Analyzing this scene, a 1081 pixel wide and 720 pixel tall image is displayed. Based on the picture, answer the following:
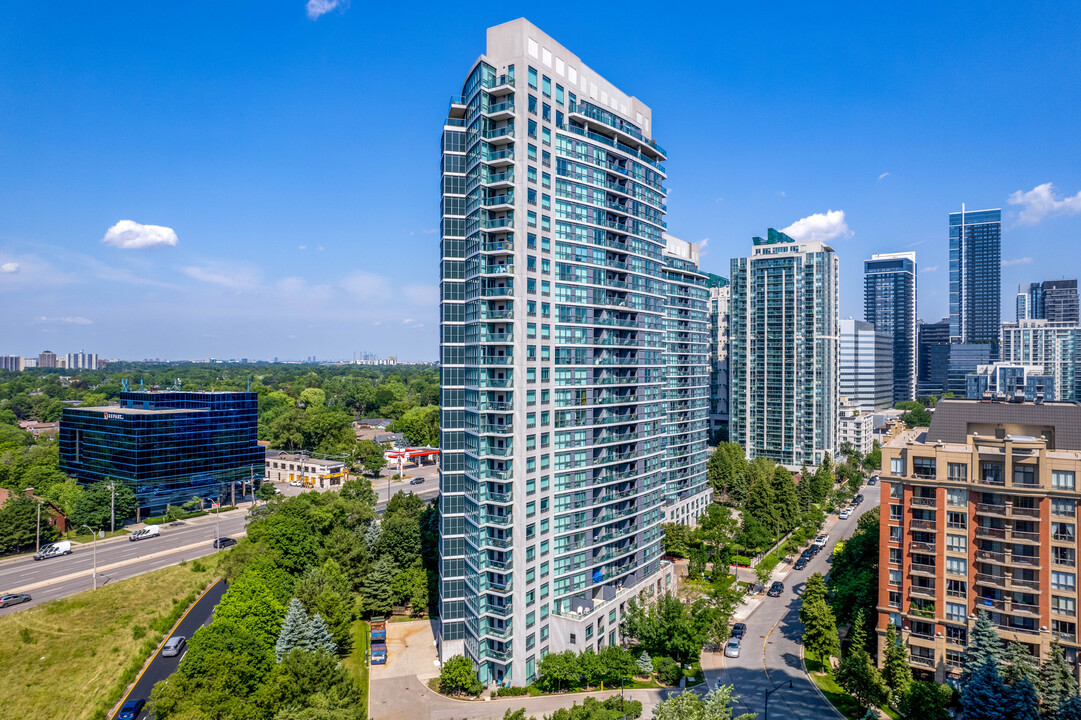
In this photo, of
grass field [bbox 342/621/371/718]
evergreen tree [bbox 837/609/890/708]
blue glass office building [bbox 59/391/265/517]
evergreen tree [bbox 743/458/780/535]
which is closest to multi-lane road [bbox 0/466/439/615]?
blue glass office building [bbox 59/391/265/517]

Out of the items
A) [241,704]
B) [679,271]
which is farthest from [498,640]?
[679,271]

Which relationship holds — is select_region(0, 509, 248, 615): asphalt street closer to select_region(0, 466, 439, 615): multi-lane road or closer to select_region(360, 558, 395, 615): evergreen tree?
select_region(0, 466, 439, 615): multi-lane road

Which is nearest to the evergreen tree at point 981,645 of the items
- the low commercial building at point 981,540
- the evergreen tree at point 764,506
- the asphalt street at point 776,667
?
the low commercial building at point 981,540

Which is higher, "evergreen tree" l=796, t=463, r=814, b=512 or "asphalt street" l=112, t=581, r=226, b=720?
"evergreen tree" l=796, t=463, r=814, b=512

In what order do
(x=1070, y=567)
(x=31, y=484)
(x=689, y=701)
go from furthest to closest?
(x=31, y=484), (x=1070, y=567), (x=689, y=701)

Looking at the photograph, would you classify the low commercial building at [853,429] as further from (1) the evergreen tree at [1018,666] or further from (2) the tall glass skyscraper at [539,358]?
(1) the evergreen tree at [1018,666]

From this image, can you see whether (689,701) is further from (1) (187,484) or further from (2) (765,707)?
(1) (187,484)

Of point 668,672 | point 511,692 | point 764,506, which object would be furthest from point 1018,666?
point 764,506
